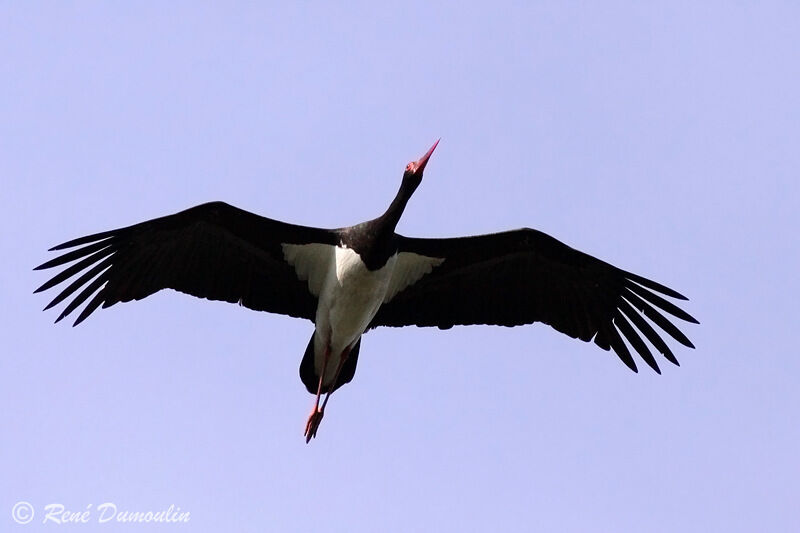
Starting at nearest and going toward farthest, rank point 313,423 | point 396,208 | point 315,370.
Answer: point 396,208 → point 313,423 → point 315,370

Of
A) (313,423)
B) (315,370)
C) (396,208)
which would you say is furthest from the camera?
(315,370)

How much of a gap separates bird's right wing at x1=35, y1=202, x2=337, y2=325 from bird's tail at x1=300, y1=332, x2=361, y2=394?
2.03 feet

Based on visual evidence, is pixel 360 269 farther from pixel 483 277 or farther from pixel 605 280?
pixel 605 280

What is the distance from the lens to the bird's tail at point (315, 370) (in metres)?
15.1

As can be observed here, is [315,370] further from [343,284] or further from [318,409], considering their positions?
[343,284]

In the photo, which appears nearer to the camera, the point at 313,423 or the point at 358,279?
the point at 358,279

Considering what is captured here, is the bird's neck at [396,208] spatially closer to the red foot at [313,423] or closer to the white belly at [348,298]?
the white belly at [348,298]

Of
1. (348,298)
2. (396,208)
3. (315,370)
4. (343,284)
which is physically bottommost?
(315,370)

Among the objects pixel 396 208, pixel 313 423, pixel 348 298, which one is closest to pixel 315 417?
pixel 313 423

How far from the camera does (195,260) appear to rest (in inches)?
574

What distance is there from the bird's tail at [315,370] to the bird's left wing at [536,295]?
0.42 m

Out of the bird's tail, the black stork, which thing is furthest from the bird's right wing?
the bird's tail

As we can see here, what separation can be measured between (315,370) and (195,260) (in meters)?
1.75

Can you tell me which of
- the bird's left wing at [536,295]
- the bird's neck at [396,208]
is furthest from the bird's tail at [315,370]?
the bird's neck at [396,208]
